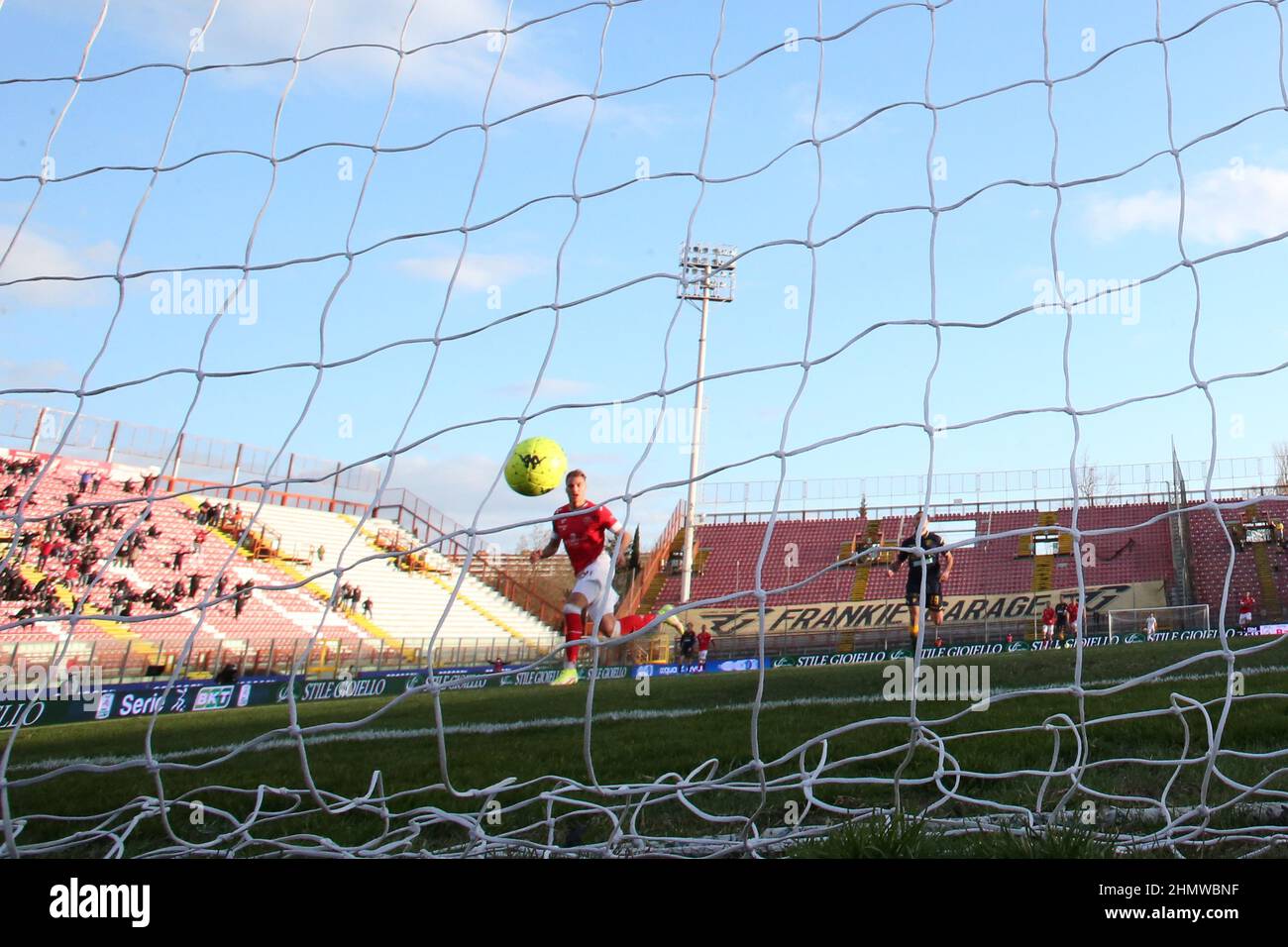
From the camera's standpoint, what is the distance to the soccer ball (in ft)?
22.2

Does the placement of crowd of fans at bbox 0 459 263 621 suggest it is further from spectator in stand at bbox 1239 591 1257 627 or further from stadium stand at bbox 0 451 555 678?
spectator in stand at bbox 1239 591 1257 627

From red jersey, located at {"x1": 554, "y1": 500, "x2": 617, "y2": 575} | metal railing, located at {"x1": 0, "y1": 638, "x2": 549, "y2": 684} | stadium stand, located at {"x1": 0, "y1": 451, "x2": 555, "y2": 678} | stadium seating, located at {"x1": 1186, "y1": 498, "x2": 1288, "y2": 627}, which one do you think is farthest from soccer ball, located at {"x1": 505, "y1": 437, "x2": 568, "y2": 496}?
stadium seating, located at {"x1": 1186, "y1": 498, "x2": 1288, "y2": 627}

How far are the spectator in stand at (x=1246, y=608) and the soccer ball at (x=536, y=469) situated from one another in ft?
62.0

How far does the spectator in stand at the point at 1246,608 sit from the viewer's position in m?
21.2

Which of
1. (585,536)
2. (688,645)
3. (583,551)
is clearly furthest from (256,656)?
(585,536)

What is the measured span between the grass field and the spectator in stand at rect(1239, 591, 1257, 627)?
51.9 ft

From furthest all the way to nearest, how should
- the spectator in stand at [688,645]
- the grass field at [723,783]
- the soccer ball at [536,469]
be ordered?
the spectator in stand at [688,645]
the soccer ball at [536,469]
the grass field at [723,783]

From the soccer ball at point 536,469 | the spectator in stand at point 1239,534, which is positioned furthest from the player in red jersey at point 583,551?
the spectator in stand at point 1239,534

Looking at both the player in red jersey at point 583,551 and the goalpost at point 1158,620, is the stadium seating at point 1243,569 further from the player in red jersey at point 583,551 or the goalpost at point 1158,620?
the player in red jersey at point 583,551

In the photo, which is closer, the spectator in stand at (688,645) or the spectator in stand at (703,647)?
the spectator in stand at (703,647)

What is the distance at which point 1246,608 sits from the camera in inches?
891

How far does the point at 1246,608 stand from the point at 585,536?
21028 mm
